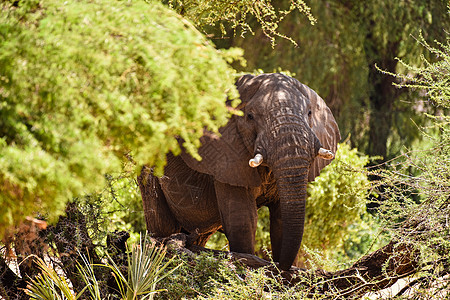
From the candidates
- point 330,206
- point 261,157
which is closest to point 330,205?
point 330,206

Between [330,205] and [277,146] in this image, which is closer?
[277,146]

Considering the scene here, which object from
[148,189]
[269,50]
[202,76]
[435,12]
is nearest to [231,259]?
[148,189]

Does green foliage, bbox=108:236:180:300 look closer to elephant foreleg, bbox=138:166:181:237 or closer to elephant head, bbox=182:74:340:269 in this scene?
elephant head, bbox=182:74:340:269

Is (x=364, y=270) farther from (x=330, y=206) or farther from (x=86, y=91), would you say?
(x=330, y=206)

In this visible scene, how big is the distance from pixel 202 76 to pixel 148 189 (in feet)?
12.3

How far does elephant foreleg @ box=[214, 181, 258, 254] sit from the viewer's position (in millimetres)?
4965

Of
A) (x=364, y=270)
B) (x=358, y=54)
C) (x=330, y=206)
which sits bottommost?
(x=330, y=206)

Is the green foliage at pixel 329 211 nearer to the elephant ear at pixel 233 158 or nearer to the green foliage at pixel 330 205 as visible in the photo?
the green foliage at pixel 330 205

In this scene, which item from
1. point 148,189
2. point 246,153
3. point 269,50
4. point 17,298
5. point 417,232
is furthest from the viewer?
point 269,50

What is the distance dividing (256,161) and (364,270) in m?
1.09

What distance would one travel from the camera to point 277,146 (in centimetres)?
448

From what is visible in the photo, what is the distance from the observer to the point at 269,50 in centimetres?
1147

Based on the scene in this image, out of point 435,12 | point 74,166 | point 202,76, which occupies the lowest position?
point 435,12

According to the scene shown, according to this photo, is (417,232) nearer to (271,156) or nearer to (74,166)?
(271,156)
